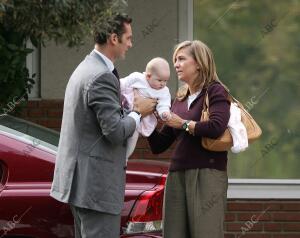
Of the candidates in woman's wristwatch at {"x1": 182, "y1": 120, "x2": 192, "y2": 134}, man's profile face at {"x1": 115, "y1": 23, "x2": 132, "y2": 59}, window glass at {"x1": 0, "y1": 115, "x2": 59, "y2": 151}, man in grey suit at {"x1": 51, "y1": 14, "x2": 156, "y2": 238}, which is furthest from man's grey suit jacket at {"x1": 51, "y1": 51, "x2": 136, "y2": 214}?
window glass at {"x1": 0, "y1": 115, "x2": 59, "y2": 151}

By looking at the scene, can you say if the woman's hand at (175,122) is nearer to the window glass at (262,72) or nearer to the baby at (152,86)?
the baby at (152,86)

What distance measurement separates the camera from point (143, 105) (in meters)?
5.76

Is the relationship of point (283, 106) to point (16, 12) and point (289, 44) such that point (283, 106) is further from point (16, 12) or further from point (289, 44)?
point (16, 12)

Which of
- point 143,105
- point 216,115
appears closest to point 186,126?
point 216,115

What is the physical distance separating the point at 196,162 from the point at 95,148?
723 mm

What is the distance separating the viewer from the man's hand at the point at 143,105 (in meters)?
5.76

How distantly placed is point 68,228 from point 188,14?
420 centimetres

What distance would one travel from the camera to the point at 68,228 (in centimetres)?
595

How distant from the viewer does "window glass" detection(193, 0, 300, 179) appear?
9.66 metres

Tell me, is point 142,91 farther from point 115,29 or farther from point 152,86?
point 115,29

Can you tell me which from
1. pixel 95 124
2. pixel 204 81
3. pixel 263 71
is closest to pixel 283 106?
pixel 263 71

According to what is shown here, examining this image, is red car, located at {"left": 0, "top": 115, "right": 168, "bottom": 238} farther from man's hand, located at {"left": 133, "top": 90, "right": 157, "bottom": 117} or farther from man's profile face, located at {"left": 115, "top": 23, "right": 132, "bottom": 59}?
man's profile face, located at {"left": 115, "top": 23, "right": 132, "bottom": 59}

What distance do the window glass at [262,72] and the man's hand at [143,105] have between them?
3948 mm

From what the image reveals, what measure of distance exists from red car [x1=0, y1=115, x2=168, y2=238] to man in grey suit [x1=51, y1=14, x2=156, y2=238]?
414 millimetres
